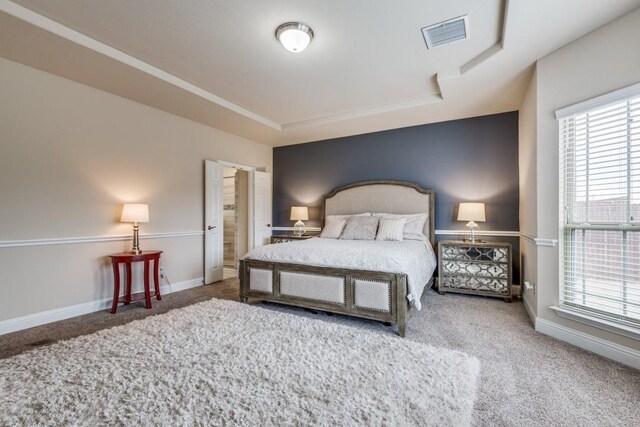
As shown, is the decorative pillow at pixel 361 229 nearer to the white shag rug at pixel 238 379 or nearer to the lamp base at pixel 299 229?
the lamp base at pixel 299 229

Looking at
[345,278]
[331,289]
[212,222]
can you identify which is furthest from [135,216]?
[345,278]

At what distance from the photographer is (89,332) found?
8.86 ft

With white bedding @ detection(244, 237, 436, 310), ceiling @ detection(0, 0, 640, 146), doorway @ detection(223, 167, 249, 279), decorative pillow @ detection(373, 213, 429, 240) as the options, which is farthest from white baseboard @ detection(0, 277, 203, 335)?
decorative pillow @ detection(373, 213, 429, 240)

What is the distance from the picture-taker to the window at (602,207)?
2.03 meters

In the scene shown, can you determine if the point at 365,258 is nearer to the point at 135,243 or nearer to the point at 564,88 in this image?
the point at 564,88

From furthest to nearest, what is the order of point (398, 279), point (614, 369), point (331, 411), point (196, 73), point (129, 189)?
point (129, 189), point (196, 73), point (398, 279), point (614, 369), point (331, 411)

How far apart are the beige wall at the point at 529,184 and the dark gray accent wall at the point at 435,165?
22 centimetres

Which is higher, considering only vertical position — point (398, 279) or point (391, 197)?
point (391, 197)

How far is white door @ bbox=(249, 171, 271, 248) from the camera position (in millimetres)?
5504

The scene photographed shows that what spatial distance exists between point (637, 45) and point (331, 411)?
312cm

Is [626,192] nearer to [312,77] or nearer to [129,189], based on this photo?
[312,77]

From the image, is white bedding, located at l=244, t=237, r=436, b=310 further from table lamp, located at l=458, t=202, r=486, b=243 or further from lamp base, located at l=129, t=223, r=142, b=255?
lamp base, located at l=129, t=223, r=142, b=255

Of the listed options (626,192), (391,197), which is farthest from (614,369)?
(391,197)

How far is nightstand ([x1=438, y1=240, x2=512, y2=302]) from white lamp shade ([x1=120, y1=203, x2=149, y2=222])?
3.81m
